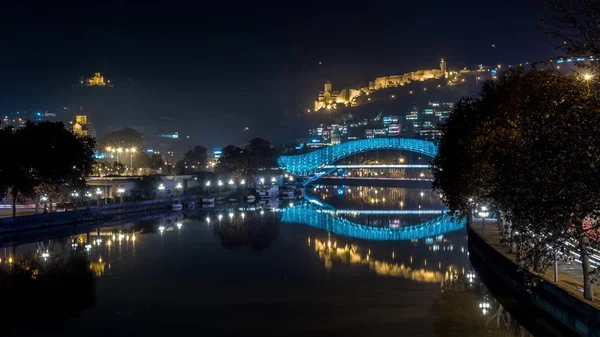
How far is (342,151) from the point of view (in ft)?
319

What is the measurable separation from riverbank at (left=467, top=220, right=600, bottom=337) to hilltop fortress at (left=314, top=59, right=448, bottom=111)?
145789mm

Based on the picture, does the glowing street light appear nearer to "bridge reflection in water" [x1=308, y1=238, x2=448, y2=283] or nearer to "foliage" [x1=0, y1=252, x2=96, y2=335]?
"bridge reflection in water" [x1=308, y1=238, x2=448, y2=283]

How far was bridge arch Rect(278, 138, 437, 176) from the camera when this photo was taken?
298ft

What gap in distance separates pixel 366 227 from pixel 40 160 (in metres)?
19.5

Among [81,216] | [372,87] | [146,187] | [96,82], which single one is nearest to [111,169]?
[146,187]

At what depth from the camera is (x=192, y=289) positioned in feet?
60.4

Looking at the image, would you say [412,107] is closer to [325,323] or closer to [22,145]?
[22,145]

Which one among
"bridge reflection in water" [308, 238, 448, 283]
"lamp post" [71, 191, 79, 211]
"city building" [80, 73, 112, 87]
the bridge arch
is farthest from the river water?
"city building" [80, 73, 112, 87]

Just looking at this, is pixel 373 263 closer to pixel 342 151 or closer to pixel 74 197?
pixel 74 197

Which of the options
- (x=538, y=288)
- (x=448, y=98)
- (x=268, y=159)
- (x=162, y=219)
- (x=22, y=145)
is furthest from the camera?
(x=448, y=98)

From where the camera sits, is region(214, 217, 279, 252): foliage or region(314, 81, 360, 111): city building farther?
region(314, 81, 360, 111): city building

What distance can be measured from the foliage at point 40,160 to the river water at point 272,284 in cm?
365

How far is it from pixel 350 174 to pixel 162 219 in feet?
230

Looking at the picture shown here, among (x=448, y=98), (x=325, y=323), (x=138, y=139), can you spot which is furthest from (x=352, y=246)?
(x=448, y=98)
